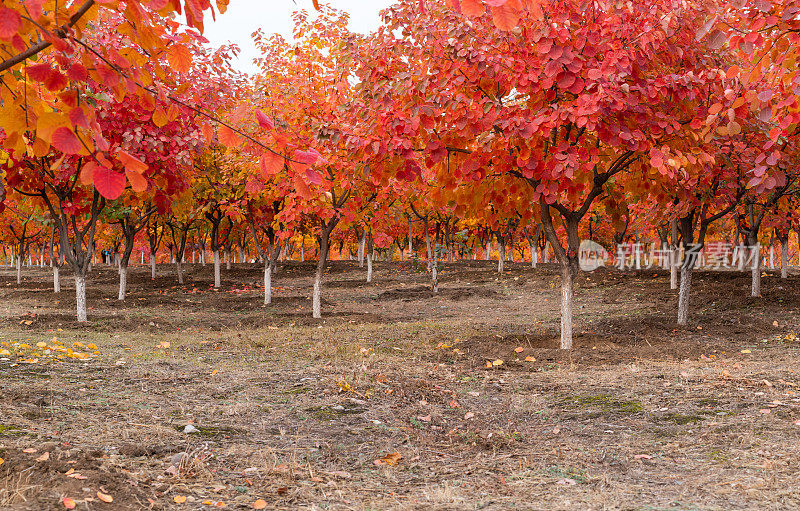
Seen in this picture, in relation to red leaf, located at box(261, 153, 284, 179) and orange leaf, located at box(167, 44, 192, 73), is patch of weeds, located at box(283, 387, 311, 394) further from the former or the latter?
orange leaf, located at box(167, 44, 192, 73)

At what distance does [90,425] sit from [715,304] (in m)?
11.3

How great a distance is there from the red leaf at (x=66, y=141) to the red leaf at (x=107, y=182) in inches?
3.9

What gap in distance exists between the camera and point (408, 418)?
14.5 ft

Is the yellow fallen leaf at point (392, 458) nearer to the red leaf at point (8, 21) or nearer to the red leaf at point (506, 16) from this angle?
the red leaf at point (506, 16)

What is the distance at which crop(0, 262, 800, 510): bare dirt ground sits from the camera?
2.88 metres

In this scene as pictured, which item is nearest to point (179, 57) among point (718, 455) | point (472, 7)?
point (472, 7)

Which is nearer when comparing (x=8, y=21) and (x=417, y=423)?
(x=8, y=21)

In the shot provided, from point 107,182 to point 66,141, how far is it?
210 mm

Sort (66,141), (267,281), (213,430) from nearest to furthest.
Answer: (66,141), (213,430), (267,281)

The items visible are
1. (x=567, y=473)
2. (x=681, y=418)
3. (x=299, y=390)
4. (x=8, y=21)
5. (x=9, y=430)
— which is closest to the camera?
(x=8, y=21)

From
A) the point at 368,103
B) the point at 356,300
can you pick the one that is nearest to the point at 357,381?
the point at 368,103

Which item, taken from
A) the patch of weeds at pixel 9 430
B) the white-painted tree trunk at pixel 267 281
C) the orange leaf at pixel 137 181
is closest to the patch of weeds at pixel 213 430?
the patch of weeds at pixel 9 430

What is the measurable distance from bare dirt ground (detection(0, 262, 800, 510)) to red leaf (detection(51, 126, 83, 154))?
5.21 feet

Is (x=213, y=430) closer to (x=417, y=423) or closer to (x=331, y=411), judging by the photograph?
(x=331, y=411)
